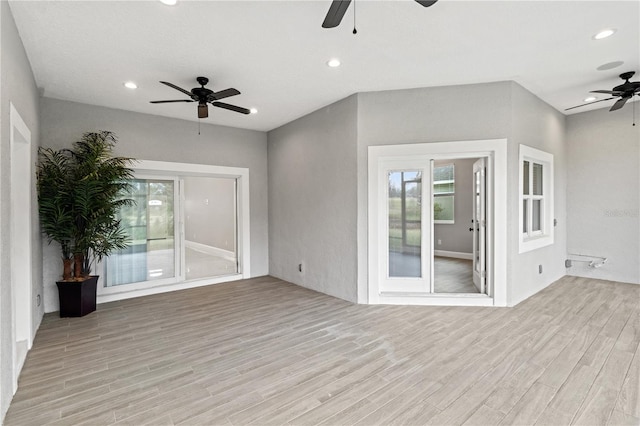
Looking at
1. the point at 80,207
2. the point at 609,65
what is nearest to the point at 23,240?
the point at 80,207

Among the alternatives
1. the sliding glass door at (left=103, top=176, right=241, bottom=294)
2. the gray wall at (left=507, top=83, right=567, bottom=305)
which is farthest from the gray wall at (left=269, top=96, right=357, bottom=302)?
the gray wall at (left=507, top=83, right=567, bottom=305)

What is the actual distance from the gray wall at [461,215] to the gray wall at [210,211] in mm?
5624

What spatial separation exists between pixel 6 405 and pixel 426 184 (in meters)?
4.70

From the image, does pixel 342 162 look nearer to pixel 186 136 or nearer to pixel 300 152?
pixel 300 152

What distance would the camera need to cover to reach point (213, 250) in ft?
30.0

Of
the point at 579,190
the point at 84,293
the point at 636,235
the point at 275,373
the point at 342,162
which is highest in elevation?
the point at 342,162

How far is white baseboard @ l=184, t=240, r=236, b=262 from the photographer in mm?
8430

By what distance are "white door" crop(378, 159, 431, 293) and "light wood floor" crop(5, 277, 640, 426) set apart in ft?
1.62

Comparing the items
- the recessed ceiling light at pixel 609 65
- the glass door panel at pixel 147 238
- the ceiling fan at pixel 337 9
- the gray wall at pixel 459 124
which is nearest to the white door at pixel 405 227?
the gray wall at pixel 459 124

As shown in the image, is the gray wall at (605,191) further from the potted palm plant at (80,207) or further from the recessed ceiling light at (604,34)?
the potted palm plant at (80,207)

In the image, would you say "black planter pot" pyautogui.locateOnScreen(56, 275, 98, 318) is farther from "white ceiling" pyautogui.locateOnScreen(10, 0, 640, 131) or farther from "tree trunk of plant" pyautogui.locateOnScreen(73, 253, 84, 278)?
"white ceiling" pyautogui.locateOnScreen(10, 0, 640, 131)

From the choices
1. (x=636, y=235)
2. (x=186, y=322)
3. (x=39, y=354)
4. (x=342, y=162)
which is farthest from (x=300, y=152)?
(x=636, y=235)

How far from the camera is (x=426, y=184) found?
4410mm

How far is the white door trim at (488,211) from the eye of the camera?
4.11m
